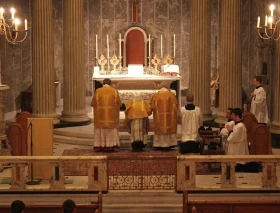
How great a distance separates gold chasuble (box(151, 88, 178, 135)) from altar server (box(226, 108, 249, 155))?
242 cm

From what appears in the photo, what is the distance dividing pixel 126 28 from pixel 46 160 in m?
12.3

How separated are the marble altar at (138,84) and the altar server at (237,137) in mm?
5697

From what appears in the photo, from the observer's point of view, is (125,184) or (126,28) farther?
(126,28)

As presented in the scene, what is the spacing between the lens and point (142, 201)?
45.6ft

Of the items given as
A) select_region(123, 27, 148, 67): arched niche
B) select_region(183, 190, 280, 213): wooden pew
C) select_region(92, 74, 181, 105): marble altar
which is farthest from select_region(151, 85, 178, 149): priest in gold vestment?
select_region(123, 27, 148, 67): arched niche

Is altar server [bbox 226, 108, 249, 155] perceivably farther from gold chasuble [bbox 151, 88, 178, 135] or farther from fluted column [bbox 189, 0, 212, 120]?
fluted column [bbox 189, 0, 212, 120]

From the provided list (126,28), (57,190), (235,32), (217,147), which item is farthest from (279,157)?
(126,28)

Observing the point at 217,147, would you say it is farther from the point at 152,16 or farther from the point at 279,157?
the point at 152,16

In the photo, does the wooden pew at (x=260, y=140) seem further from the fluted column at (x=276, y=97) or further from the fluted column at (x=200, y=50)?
the fluted column at (x=200, y=50)

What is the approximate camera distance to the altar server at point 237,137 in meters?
15.4

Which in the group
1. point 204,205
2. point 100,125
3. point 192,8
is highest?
point 192,8

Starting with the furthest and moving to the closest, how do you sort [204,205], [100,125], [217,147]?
[100,125] → [217,147] → [204,205]

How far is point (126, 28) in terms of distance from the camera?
25.8 meters

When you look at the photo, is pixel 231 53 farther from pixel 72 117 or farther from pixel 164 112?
pixel 72 117
